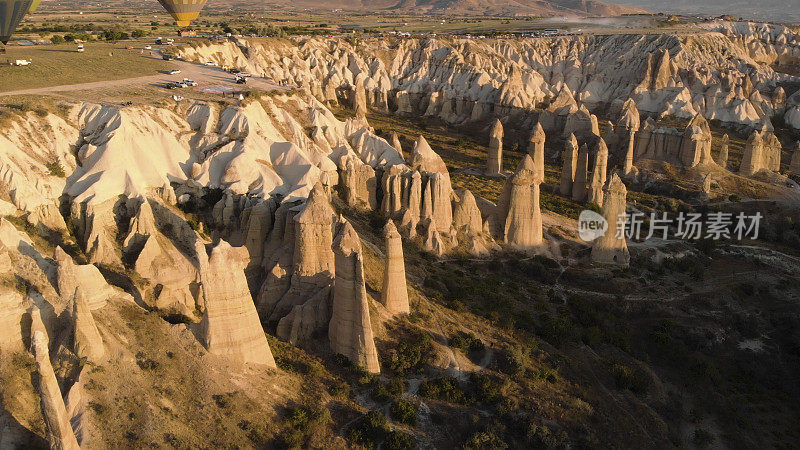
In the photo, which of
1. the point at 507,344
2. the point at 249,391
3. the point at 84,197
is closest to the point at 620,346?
the point at 507,344

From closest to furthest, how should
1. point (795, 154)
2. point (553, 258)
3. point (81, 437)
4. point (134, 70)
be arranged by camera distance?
1. point (81, 437)
2. point (553, 258)
3. point (134, 70)
4. point (795, 154)

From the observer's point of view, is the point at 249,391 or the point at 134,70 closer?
the point at 249,391

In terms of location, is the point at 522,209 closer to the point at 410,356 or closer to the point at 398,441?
the point at 410,356

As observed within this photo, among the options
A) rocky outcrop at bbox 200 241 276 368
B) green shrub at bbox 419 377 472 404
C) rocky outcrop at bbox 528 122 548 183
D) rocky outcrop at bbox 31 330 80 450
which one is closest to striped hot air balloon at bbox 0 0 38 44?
rocky outcrop at bbox 200 241 276 368

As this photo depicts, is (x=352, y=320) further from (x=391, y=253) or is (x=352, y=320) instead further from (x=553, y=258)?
(x=553, y=258)

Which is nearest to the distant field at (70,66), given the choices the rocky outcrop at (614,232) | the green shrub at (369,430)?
the green shrub at (369,430)
